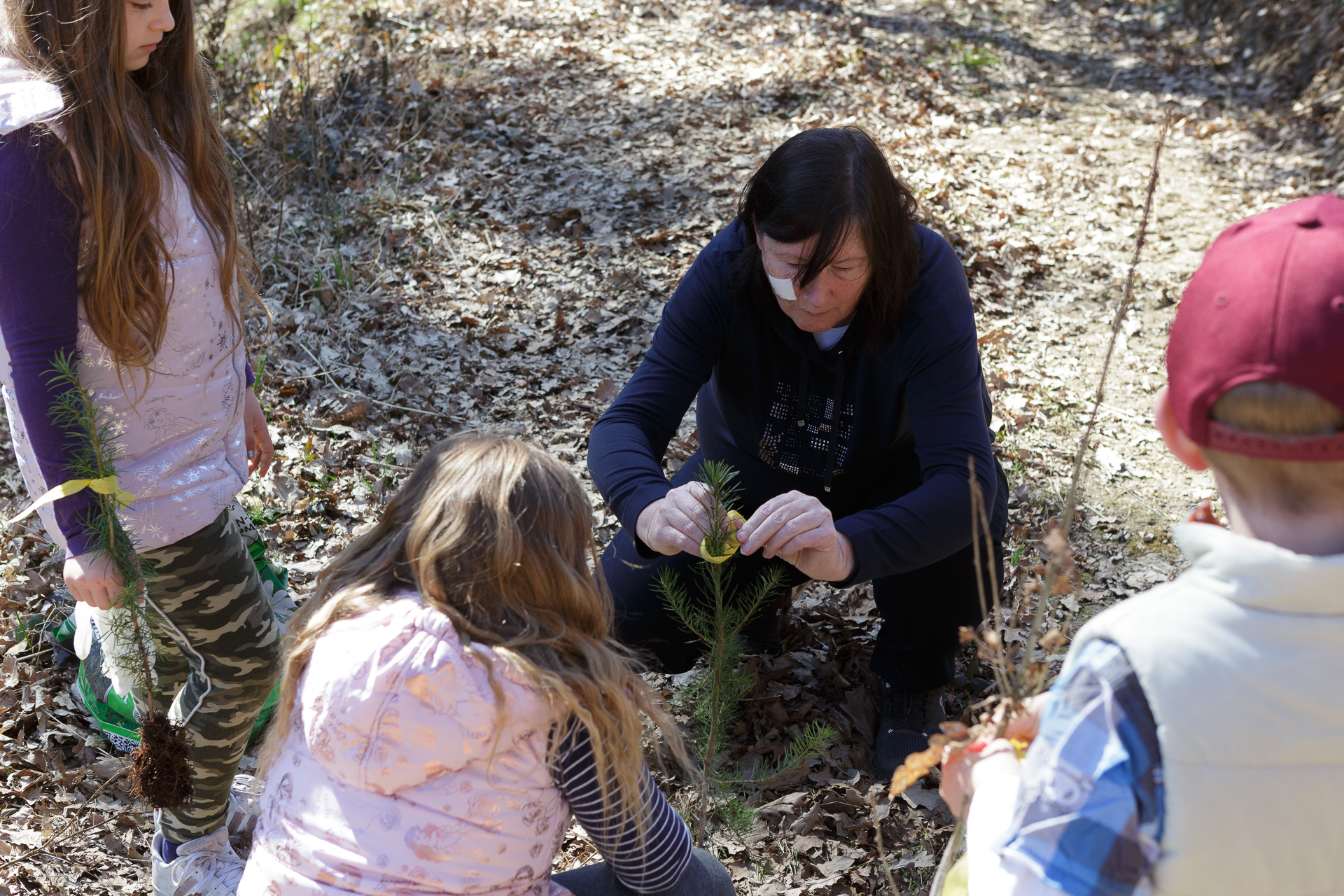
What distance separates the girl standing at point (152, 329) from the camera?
1.88m

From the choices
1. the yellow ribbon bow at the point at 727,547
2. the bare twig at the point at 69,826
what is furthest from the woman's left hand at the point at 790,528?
the bare twig at the point at 69,826

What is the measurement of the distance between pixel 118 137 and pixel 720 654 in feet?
5.27

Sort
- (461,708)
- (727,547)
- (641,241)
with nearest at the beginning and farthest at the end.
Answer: (461,708) → (727,547) → (641,241)

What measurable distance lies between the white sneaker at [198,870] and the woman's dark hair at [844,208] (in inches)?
77.2

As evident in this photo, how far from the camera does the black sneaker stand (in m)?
2.80

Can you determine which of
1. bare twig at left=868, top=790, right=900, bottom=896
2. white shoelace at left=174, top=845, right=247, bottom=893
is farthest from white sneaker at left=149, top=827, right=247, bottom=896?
bare twig at left=868, top=790, right=900, bottom=896

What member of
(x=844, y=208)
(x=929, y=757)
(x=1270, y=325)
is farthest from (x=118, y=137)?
(x=1270, y=325)

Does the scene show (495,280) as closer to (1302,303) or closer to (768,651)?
(768,651)

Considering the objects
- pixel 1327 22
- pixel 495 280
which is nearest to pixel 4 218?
pixel 495 280

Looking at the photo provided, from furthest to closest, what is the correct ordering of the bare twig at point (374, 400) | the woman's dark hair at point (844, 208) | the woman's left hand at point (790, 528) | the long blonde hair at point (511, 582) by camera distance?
the bare twig at point (374, 400) < the woman's dark hair at point (844, 208) < the woman's left hand at point (790, 528) < the long blonde hair at point (511, 582)

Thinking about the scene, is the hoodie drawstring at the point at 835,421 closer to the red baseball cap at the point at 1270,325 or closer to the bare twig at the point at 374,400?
the red baseball cap at the point at 1270,325

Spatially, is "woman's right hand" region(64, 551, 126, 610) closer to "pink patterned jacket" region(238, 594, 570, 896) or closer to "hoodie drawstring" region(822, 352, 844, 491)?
"pink patterned jacket" region(238, 594, 570, 896)

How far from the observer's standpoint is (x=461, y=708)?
1.44 meters

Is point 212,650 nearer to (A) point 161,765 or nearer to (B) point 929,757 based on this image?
(A) point 161,765
